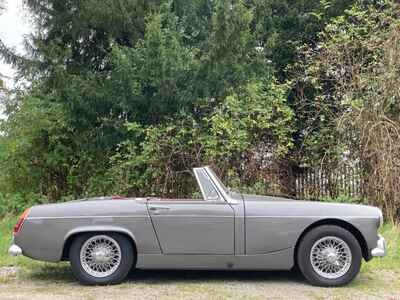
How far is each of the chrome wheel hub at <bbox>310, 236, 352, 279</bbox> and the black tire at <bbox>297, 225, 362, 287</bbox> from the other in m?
0.03

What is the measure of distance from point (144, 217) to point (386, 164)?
220 inches

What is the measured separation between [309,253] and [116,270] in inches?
82.7

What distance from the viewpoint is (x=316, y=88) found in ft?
36.5

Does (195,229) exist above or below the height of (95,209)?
below

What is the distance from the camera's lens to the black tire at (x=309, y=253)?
545 centimetres

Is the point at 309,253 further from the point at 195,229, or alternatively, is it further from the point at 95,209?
the point at 95,209

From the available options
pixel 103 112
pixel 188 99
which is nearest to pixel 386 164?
pixel 188 99

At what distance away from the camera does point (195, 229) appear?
547 centimetres

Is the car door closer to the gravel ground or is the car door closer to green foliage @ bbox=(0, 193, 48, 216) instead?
the gravel ground

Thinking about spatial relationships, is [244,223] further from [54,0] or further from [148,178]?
[54,0]

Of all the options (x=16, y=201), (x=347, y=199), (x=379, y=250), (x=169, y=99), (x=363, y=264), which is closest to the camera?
(x=379, y=250)

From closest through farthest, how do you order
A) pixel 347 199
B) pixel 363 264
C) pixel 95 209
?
pixel 95 209
pixel 363 264
pixel 347 199

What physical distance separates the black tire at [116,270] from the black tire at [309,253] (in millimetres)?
1845

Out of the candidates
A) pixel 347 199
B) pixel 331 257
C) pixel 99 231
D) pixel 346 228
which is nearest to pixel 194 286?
pixel 99 231
